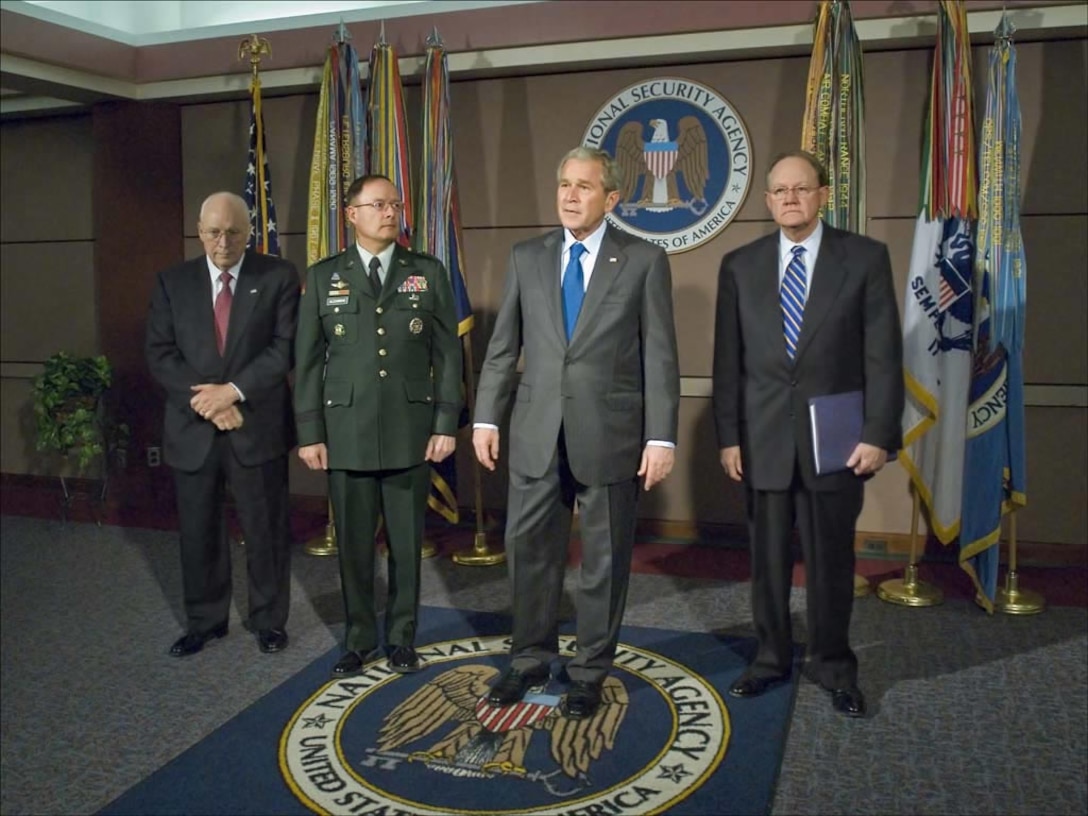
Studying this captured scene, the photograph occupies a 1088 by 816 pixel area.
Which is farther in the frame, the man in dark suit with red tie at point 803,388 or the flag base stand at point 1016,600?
the flag base stand at point 1016,600

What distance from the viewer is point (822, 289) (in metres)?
2.63

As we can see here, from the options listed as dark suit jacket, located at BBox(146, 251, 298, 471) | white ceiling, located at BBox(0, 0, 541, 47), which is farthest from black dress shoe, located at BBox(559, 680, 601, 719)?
white ceiling, located at BBox(0, 0, 541, 47)

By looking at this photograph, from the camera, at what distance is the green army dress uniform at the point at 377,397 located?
291 cm

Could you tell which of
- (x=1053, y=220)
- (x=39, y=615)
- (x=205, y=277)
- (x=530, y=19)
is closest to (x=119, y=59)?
(x=530, y=19)

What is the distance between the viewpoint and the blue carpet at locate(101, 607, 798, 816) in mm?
2320

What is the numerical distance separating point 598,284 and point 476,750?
1.26 m

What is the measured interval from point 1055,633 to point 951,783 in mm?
1339

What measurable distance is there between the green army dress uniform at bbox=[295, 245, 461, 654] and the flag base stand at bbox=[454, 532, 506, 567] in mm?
1297

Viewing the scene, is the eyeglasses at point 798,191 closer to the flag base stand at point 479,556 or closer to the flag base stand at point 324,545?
the flag base stand at point 479,556

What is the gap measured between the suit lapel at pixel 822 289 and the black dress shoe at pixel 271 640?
1.92 m

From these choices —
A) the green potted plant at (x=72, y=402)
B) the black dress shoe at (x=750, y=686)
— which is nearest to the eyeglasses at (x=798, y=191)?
the black dress shoe at (x=750, y=686)

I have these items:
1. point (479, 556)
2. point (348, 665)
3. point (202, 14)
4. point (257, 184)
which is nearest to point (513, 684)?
point (348, 665)

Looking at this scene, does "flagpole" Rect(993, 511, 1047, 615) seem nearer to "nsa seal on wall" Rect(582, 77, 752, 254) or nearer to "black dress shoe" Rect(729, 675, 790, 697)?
"black dress shoe" Rect(729, 675, 790, 697)

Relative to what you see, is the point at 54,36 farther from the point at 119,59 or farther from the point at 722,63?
the point at 722,63
